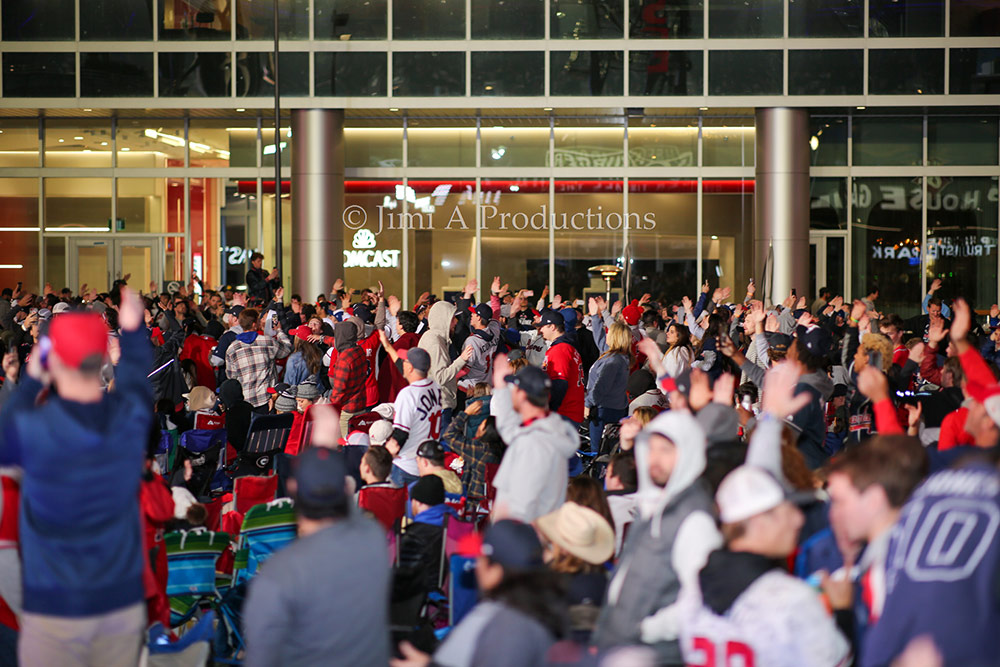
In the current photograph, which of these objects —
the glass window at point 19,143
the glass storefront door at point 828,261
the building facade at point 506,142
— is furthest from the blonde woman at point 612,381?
the glass window at point 19,143

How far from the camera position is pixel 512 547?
361cm

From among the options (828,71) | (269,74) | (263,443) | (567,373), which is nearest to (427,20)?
(269,74)

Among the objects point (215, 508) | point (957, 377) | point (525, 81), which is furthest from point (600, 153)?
point (215, 508)

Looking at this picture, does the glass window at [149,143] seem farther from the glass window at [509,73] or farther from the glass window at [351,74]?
the glass window at [509,73]

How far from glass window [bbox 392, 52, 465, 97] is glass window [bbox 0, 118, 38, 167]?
8740 millimetres

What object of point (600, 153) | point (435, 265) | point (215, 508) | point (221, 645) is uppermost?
point (600, 153)

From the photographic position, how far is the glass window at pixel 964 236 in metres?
25.7

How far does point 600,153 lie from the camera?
25.9 metres

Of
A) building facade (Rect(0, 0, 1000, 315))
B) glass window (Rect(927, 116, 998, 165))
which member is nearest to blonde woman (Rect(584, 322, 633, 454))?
building facade (Rect(0, 0, 1000, 315))

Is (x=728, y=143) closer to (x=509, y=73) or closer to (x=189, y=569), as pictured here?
(x=509, y=73)

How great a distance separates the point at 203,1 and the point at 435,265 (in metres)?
7.72

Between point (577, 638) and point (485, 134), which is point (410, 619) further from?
point (485, 134)

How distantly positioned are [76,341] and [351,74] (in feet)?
69.6

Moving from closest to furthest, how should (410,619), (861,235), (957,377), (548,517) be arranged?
1. (548,517)
2. (410,619)
3. (957,377)
4. (861,235)
